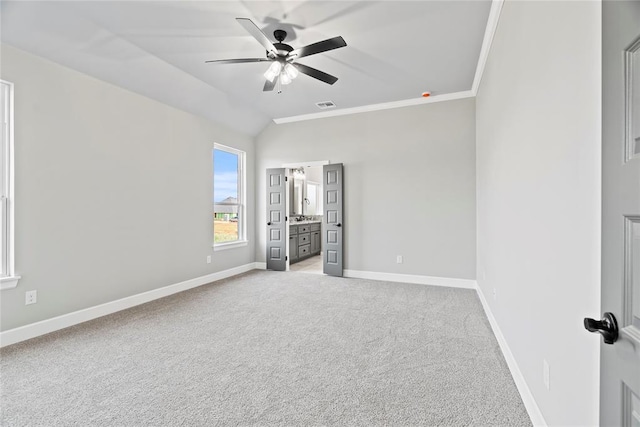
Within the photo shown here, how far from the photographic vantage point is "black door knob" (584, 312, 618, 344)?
0.77 metres

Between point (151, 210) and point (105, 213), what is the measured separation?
0.60 meters

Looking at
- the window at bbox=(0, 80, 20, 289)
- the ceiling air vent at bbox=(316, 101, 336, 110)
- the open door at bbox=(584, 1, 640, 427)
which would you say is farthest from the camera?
the ceiling air vent at bbox=(316, 101, 336, 110)

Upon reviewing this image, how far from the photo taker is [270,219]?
605cm

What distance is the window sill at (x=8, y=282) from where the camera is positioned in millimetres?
2701

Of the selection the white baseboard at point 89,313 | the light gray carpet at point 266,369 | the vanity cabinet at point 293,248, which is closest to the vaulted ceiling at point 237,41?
the white baseboard at point 89,313

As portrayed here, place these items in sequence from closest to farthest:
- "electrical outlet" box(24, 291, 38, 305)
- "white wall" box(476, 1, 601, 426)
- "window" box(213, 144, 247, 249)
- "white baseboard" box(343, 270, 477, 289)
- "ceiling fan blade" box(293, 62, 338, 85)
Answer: "white wall" box(476, 1, 601, 426) < "electrical outlet" box(24, 291, 38, 305) < "ceiling fan blade" box(293, 62, 338, 85) < "white baseboard" box(343, 270, 477, 289) < "window" box(213, 144, 247, 249)

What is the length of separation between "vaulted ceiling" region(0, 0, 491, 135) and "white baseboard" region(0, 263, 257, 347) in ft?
8.71

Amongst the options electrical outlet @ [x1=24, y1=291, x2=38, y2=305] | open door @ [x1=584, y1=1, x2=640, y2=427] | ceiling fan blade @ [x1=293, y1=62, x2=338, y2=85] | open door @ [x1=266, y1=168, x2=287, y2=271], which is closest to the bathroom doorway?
open door @ [x1=266, y1=168, x2=287, y2=271]

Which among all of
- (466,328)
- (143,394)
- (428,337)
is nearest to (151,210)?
(143,394)

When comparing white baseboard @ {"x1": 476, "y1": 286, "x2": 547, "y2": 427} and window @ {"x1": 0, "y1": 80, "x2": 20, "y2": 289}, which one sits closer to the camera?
white baseboard @ {"x1": 476, "y1": 286, "x2": 547, "y2": 427}

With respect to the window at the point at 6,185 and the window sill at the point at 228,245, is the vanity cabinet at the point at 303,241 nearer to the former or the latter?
the window sill at the point at 228,245

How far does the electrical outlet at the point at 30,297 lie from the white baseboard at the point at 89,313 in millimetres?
217

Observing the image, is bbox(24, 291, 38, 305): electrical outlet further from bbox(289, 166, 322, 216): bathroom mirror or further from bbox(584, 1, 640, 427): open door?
bbox(289, 166, 322, 216): bathroom mirror

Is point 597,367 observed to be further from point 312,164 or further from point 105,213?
point 312,164
